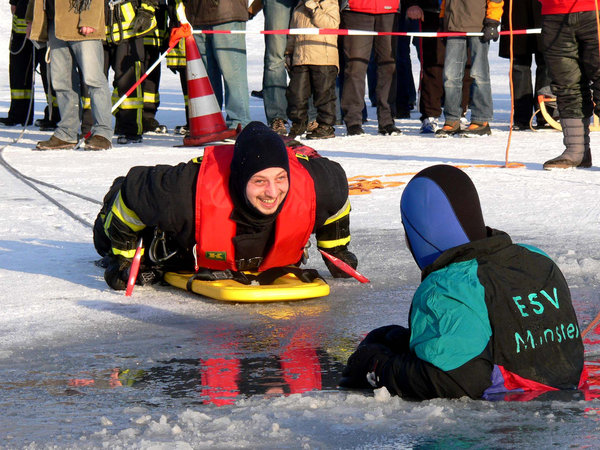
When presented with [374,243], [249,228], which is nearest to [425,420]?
[249,228]

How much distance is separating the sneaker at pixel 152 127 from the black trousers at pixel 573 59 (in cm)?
548

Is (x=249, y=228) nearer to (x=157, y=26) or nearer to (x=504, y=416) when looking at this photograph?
(x=504, y=416)

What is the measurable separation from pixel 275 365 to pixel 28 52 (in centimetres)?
989

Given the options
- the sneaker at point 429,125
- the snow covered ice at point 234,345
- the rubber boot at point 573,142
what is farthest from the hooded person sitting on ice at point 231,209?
the sneaker at point 429,125

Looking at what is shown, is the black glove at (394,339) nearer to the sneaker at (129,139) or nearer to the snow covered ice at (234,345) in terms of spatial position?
the snow covered ice at (234,345)

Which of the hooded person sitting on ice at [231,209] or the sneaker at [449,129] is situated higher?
the hooded person sitting on ice at [231,209]

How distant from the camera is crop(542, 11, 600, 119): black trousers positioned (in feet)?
24.5

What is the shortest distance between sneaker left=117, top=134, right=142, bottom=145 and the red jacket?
190 inches

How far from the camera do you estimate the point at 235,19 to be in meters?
10.2

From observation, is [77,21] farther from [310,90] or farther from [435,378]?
[435,378]

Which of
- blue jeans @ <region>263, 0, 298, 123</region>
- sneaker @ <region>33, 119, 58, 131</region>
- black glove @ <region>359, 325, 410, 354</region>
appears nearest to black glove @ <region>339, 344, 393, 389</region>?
black glove @ <region>359, 325, 410, 354</region>

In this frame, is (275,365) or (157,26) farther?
(157,26)

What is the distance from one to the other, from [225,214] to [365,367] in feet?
5.01

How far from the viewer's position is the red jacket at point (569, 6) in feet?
24.4
